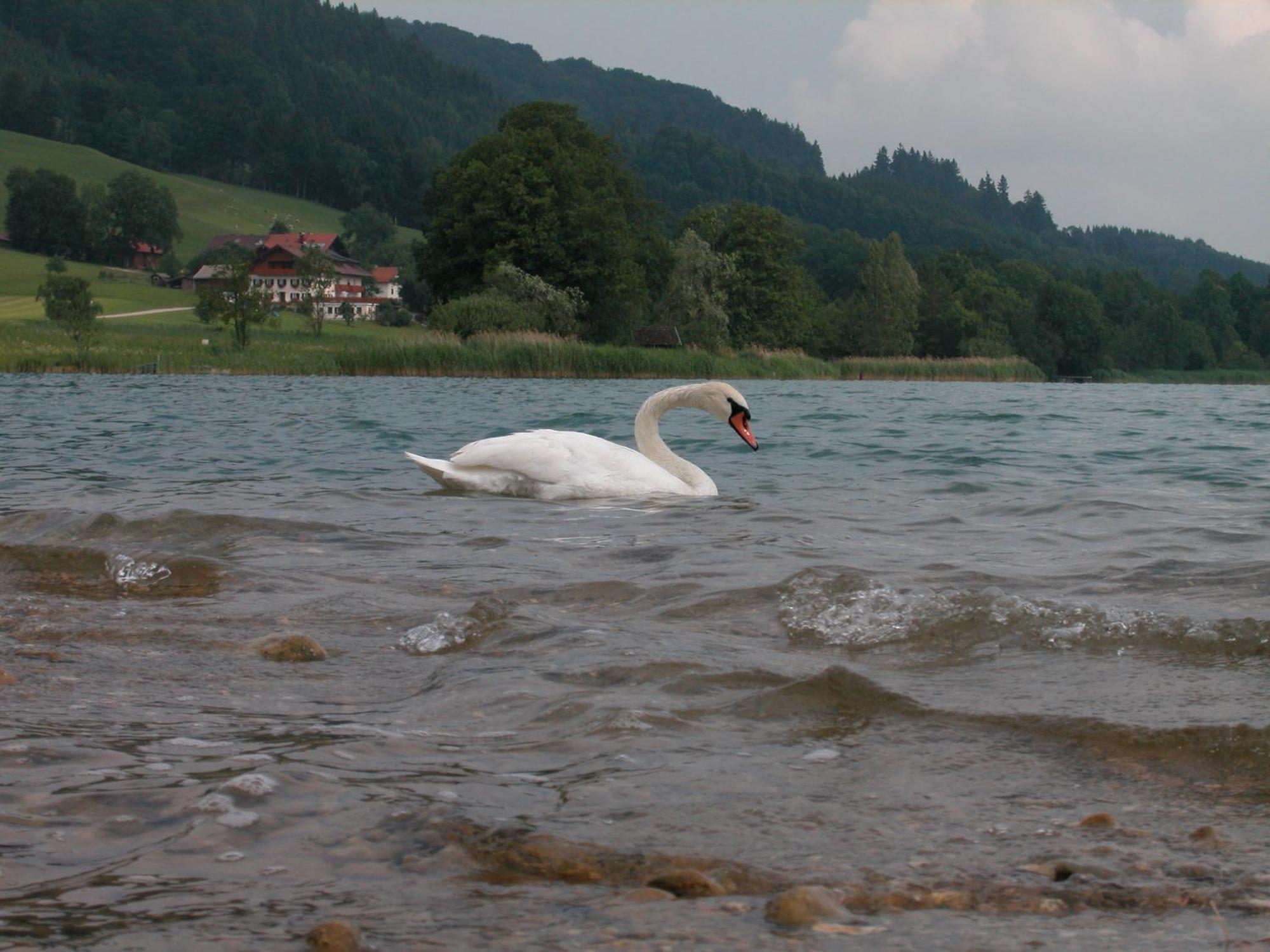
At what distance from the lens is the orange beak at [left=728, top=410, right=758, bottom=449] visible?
926 cm

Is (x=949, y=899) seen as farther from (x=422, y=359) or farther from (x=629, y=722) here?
(x=422, y=359)

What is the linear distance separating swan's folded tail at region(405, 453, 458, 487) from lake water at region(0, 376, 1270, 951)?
71 centimetres

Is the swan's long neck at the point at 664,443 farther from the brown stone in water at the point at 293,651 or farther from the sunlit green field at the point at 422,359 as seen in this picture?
the sunlit green field at the point at 422,359

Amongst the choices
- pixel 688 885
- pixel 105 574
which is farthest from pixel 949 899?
pixel 105 574

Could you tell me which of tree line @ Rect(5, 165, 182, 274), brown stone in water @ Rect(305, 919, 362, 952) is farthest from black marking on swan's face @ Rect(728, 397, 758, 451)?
tree line @ Rect(5, 165, 182, 274)

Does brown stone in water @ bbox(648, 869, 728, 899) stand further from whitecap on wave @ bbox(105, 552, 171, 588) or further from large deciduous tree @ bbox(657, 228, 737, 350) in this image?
large deciduous tree @ bbox(657, 228, 737, 350)

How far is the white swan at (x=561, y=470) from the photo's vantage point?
8.47 m

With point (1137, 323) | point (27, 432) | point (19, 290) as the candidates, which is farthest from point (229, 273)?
point (1137, 323)

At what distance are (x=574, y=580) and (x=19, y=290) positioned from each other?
96413mm

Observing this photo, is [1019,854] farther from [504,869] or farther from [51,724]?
[51,724]

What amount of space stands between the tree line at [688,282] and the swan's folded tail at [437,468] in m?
35.9

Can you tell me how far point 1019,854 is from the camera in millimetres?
2240

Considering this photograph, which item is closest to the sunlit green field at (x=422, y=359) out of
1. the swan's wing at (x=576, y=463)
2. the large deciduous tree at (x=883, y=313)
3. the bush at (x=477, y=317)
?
the bush at (x=477, y=317)

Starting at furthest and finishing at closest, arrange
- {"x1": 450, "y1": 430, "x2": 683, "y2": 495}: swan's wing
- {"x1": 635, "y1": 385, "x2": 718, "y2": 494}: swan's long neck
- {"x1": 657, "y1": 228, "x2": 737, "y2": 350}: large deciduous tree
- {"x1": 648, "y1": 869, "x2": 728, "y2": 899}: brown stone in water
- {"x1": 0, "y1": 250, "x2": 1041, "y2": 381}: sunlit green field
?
{"x1": 657, "y1": 228, "x2": 737, "y2": 350}: large deciduous tree, {"x1": 0, "y1": 250, "x2": 1041, "y2": 381}: sunlit green field, {"x1": 635, "y1": 385, "x2": 718, "y2": 494}: swan's long neck, {"x1": 450, "y1": 430, "x2": 683, "y2": 495}: swan's wing, {"x1": 648, "y1": 869, "x2": 728, "y2": 899}: brown stone in water
